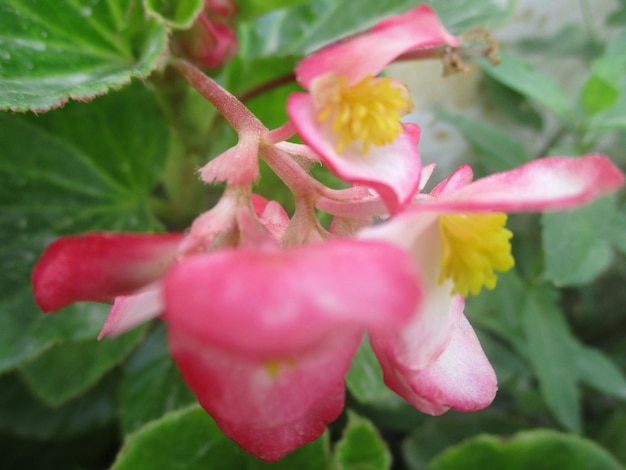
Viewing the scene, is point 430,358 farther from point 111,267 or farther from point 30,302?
point 30,302

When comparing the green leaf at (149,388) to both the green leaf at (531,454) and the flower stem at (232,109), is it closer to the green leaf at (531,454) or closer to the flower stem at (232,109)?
the green leaf at (531,454)

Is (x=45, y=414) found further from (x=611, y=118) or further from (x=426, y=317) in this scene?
(x=611, y=118)

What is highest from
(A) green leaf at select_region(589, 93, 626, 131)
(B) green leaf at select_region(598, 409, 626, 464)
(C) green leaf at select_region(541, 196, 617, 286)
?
(A) green leaf at select_region(589, 93, 626, 131)

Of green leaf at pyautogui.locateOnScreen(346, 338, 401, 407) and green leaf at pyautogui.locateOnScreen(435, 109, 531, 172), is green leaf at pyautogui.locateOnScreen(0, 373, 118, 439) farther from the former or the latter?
green leaf at pyautogui.locateOnScreen(435, 109, 531, 172)

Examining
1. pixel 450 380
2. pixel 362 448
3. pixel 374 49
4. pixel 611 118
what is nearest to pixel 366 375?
pixel 362 448

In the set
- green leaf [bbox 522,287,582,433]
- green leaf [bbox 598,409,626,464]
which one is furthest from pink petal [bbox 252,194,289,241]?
green leaf [bbox 598,409,626,464]

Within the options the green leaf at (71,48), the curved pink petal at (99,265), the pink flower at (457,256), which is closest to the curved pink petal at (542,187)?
the pink flower at (457,256)
